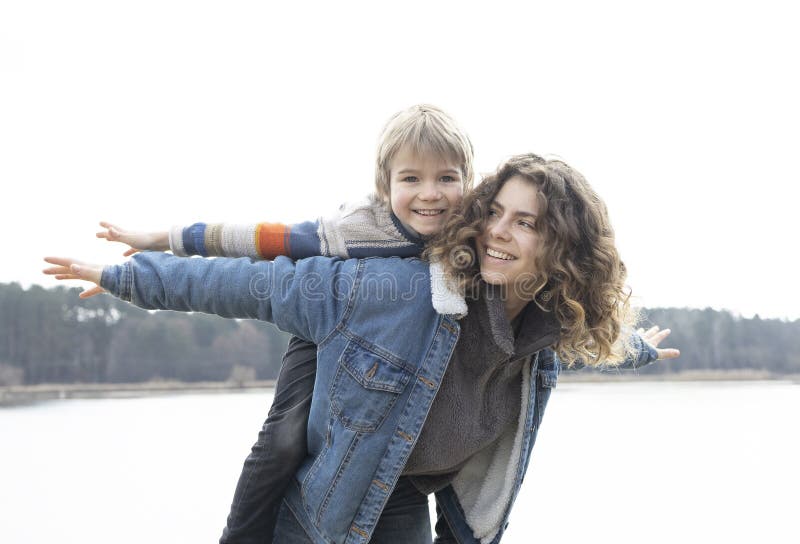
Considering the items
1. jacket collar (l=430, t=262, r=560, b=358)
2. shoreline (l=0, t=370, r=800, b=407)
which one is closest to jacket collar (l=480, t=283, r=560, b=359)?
jacket collar (l=430, t=262, r=560, b=358)

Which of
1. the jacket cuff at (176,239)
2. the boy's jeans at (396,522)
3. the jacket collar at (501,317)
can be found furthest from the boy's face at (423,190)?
the boy's jeans at (396,522)

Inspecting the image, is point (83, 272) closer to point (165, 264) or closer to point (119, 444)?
point (165, 264)

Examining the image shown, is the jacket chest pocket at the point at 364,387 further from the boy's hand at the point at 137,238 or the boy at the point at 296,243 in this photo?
the boy's hand at the point at 137,238

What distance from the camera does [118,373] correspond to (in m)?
11.2

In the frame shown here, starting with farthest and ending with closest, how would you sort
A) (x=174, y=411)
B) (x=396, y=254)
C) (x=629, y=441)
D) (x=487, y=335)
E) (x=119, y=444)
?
1. (x=174, y=411)
2. (x=629, y=441)
3. (x=119, y=444)
4. (x=396, y=254)
5. (x=487, y=335)

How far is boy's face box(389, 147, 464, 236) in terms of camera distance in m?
1.87

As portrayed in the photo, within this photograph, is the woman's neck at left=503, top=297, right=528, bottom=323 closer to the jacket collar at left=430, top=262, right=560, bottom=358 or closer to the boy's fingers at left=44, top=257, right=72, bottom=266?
the jacket collar at left=430, top=262, right=560, bottom=358

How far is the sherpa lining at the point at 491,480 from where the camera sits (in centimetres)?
180

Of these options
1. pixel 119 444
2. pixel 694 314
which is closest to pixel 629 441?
pixel 694 314

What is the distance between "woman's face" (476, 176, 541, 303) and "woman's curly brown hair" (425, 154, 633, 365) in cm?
2

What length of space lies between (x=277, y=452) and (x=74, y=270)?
0.62 metres

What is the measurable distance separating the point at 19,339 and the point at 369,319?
36.5 feet

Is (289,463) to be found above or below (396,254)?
below

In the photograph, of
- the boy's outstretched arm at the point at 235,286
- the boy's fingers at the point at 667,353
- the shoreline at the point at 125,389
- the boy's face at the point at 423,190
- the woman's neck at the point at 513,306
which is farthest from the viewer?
the shoreline at the point at 125,389
